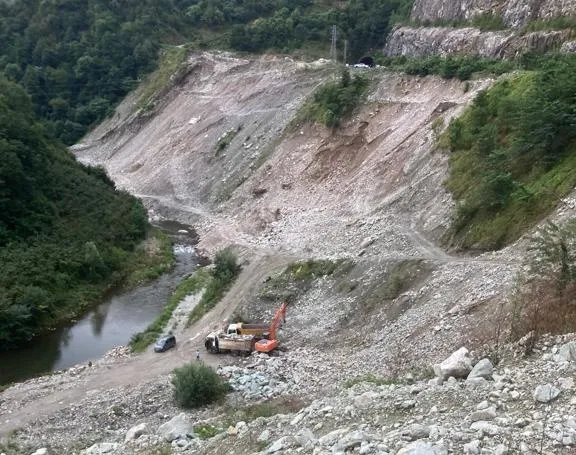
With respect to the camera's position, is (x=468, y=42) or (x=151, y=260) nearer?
(x=151, y=260)

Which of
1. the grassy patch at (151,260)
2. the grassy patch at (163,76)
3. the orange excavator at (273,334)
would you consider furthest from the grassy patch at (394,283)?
the grassy patch at (163,76)

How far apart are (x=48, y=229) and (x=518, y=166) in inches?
1152

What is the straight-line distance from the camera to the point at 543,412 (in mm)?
12414

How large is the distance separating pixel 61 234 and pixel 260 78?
117ft

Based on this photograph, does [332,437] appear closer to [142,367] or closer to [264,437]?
[264,437]

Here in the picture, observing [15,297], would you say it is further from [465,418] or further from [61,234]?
[465,418]

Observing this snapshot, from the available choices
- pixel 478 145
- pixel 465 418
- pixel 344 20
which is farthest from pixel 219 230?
pixel 344 20

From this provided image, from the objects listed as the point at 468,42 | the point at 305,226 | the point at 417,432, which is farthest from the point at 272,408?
the point at 468,42

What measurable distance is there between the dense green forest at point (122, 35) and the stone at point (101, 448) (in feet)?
227

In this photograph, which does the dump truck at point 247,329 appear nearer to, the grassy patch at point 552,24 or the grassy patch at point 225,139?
the grassy patch at point 225,139

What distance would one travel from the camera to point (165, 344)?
104 ft

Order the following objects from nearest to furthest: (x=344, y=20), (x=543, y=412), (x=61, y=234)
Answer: (x=543, y=412) → (x=61, y=234) → (x=344, y=20)

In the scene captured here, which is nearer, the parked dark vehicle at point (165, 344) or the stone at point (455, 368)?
the stone at point (455, 368)

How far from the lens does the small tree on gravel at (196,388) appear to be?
77.6 feet
